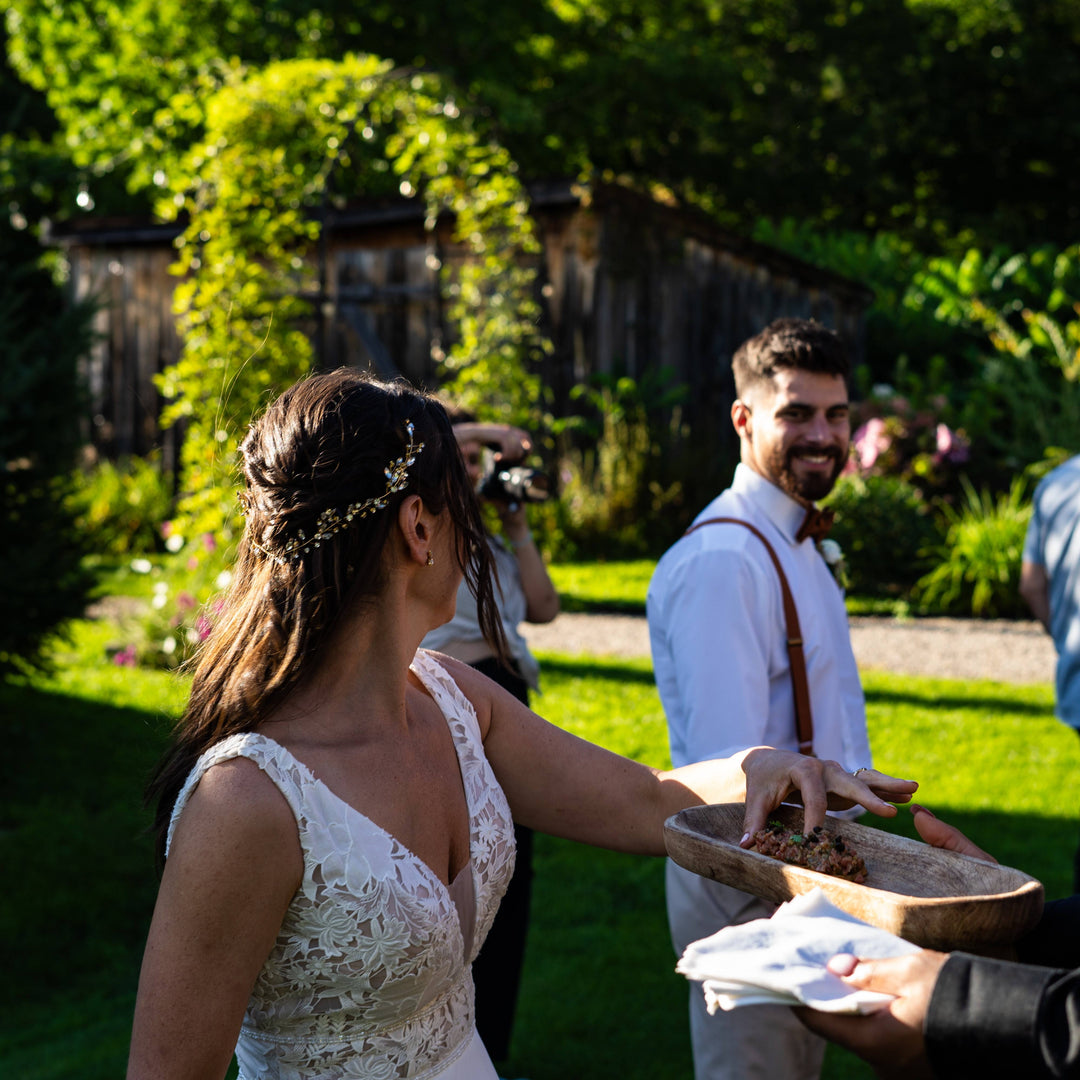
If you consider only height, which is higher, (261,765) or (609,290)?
(609,290)

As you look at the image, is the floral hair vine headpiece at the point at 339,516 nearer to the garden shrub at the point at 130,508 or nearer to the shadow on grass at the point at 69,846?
the shadow on grass at the point at 69,846

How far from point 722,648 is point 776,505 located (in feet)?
1.74

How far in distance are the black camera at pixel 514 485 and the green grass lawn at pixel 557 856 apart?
4.71ft

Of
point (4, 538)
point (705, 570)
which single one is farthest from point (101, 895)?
point (705, 570)

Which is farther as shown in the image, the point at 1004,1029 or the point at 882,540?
the point at 882,540

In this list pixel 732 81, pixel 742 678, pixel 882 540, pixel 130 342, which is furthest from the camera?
pixel 732 81

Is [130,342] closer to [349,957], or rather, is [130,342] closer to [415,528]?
[415,528]

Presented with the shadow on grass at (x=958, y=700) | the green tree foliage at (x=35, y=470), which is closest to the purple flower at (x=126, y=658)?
the green tree foliage at (x=35, y=470)

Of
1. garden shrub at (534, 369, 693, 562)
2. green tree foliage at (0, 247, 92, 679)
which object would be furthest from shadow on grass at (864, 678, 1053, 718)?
green tree foliage at (0, 247, 92, 679)

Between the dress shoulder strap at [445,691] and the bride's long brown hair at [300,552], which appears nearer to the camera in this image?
the bride's long brown hair at [300,552]

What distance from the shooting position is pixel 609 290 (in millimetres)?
13648

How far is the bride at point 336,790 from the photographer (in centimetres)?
155

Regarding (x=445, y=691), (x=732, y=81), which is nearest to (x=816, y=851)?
(x=445, y=691)

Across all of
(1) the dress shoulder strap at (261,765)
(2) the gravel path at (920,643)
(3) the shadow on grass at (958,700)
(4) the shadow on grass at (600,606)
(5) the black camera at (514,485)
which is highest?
(5) the black camera at (514,485)
